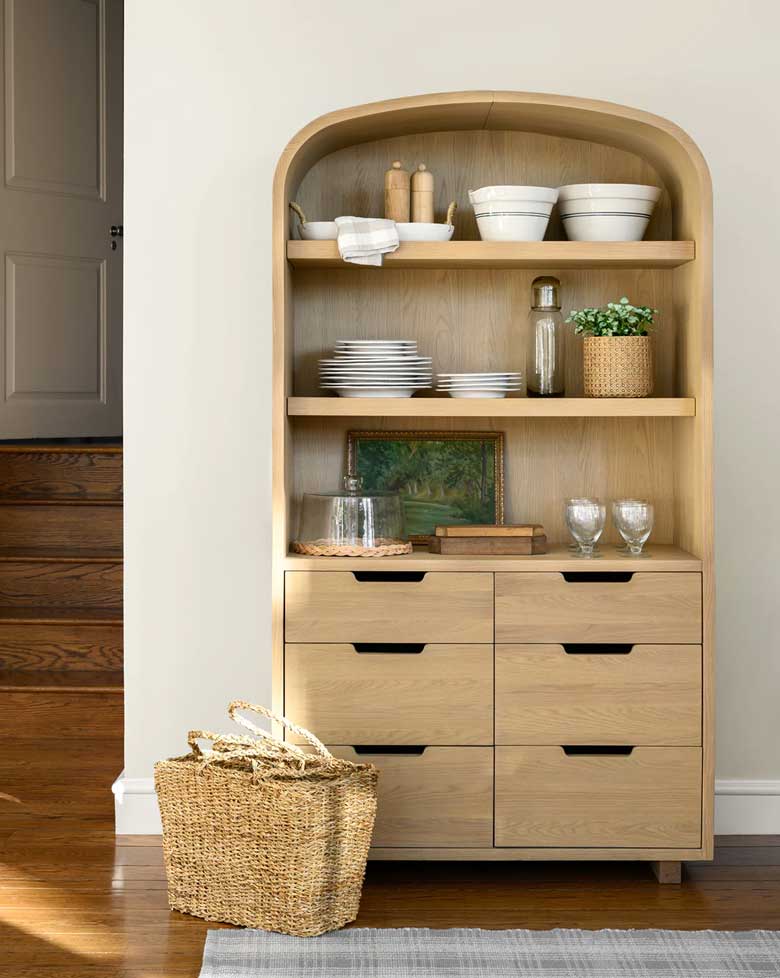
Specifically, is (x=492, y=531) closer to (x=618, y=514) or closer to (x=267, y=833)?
(x=618, y=514)

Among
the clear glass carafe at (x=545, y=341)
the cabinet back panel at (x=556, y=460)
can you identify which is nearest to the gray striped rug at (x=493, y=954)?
the cabinet back panel at (x=556, y=460)

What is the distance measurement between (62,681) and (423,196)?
78.9 inches

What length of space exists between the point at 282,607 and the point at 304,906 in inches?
26.3

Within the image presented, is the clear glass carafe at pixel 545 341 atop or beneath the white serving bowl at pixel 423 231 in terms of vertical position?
beneath

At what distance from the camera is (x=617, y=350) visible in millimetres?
2771

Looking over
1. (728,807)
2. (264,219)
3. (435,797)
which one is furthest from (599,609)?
(264,219)

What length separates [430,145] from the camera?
300 cm

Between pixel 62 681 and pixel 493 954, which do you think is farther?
pixel 62 681

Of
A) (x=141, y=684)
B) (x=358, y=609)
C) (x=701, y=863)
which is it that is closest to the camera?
(x=358, y=609)

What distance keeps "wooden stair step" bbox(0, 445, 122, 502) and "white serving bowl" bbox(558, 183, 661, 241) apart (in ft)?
7.30

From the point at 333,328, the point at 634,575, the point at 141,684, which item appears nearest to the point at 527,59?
the point at 333,328

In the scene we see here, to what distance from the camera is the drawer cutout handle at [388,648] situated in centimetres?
266

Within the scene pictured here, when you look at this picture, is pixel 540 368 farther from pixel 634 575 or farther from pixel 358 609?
pixel 358 609

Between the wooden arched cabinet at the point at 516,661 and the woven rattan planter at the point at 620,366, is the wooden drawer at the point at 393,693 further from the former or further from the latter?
the woven rattan planter at the point at 620,366
